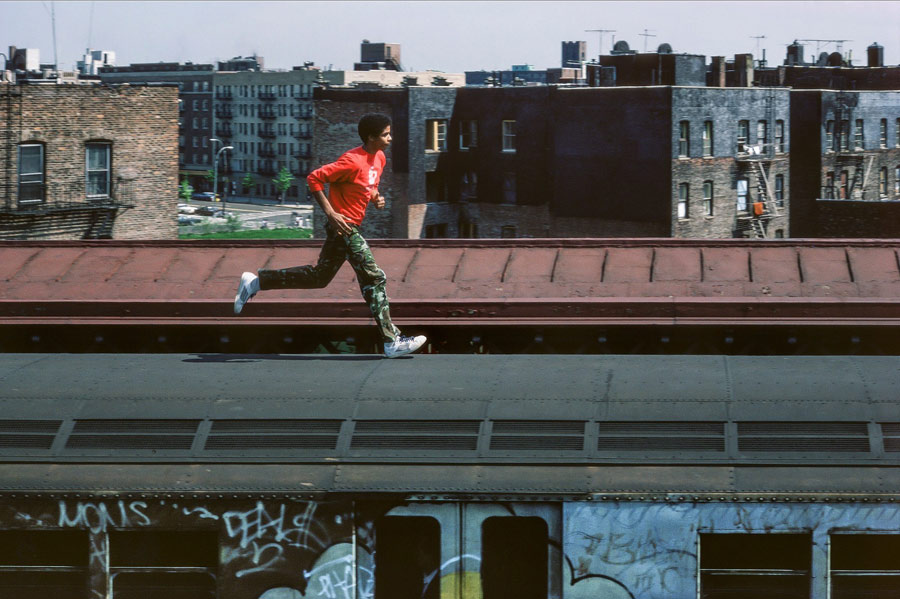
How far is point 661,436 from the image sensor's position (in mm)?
8234

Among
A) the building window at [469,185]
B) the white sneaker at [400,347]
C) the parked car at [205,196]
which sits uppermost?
the parked car at [205,196]

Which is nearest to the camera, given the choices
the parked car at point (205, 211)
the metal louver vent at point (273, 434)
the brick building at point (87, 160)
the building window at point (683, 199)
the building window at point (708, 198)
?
the metal louver vent at point (273, 434)

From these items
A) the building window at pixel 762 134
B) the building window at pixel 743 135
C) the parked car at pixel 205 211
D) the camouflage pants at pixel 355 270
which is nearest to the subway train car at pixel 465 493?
the camouflage pants at pixel 355 270

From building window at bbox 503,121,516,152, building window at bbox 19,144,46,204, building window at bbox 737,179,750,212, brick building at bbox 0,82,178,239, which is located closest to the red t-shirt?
brick building at bbox 0,82,178,239

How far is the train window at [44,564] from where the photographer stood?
27.1ft

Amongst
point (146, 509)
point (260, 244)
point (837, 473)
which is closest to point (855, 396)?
point (837, 473)

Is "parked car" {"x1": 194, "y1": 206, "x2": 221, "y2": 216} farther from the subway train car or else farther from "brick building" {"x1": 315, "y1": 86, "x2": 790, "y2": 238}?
the subway train car

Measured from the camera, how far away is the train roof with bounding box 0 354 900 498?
8.02 m

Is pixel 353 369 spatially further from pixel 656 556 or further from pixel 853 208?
pixel 853 208

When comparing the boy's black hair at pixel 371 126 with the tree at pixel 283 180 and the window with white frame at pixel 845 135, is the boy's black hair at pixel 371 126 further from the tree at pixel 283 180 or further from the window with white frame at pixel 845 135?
the tree at pixel 283 180

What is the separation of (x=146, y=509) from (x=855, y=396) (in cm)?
458

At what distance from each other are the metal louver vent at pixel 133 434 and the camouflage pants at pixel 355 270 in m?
2.47

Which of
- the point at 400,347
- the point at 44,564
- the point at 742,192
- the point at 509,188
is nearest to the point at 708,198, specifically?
the point at 742,192

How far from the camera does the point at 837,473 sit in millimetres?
7906
